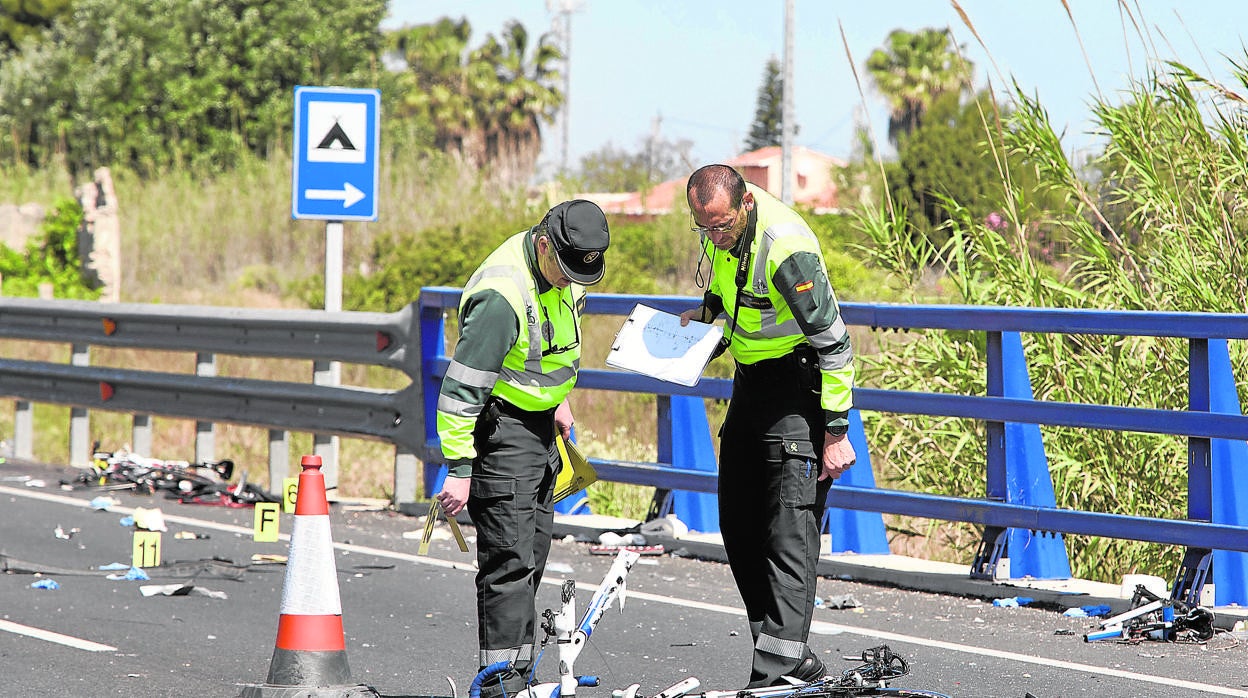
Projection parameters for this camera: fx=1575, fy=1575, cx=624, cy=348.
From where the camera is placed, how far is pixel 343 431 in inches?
386

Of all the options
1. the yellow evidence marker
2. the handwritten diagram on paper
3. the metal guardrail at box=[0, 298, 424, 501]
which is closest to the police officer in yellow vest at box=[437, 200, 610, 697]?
the handwritten diagram on paper

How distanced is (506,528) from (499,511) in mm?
55

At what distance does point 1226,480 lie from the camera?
631cm

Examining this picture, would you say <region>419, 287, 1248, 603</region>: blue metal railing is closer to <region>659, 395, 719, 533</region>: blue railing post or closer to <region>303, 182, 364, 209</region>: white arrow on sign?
<region>659, 395, 719, 533</region>: blue railing post

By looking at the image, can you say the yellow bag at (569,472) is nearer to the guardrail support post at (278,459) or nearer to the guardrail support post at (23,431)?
the guardrail support post at (278,459)

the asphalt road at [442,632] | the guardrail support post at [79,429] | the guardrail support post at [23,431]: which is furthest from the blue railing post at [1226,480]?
the guardrail support post at [23,431]

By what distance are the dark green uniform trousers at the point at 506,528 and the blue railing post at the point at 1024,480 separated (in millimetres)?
3058

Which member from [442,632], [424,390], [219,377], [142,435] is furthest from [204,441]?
[442,632]

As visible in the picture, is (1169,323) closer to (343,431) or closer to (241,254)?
(343,431)

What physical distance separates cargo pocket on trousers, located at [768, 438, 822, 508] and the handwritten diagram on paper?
405mm

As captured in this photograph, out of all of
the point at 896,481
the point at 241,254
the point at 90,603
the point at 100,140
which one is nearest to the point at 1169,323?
the point at 896,481

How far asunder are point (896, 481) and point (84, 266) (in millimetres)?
15689

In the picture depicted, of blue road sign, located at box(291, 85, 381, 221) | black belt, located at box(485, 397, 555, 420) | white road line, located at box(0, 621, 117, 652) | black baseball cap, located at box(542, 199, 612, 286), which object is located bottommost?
white road line, located at box(0, 621, 117, 652)

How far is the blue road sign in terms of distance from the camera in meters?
10.5
